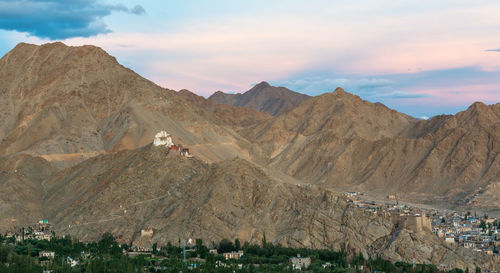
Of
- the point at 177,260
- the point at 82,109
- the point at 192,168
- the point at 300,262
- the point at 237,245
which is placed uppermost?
the point at 82,109

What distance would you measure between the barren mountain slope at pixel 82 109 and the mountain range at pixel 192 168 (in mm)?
325

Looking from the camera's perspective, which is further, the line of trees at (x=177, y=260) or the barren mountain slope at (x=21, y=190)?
the barren mountain slope at (x=21, y=190)

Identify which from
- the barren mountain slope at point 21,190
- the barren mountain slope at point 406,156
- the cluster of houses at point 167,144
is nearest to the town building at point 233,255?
the cluster of houses at point 167,144

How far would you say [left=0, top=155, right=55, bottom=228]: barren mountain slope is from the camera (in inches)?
4001

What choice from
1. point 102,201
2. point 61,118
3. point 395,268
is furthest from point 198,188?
point 61,118

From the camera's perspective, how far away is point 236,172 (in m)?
94.5

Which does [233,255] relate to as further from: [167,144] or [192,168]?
[167,144]

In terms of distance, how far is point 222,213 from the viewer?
87125mm

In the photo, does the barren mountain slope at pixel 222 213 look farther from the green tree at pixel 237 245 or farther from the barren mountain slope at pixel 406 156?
the barren mountain slope at pixel 406 156

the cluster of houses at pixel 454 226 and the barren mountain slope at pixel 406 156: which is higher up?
the barren mountain slope at pixel 406 156

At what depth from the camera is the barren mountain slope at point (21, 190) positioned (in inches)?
4001

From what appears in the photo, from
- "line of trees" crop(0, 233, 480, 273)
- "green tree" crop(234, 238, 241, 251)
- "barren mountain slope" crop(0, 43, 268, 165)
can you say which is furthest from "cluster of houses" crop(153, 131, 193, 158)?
"barren mountain slope" crop(0, 43, 268, 165)

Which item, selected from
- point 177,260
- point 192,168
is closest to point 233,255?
point 177,260

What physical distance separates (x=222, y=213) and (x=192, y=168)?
14.6 metres
